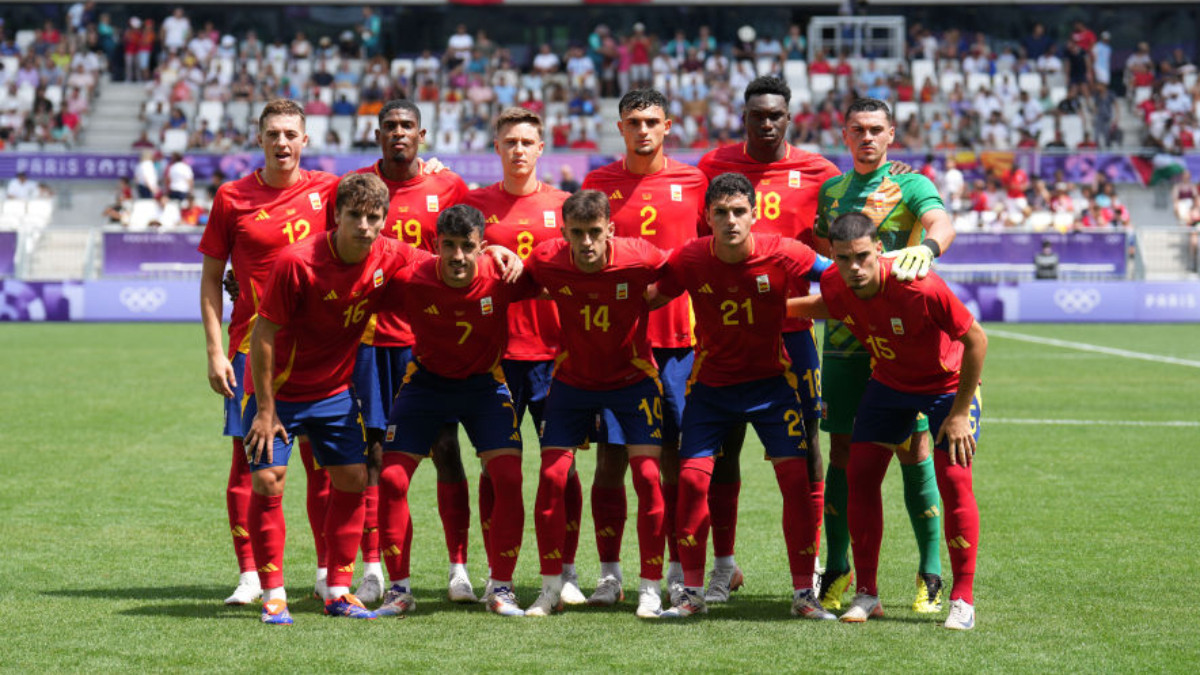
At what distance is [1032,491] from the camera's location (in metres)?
10.5

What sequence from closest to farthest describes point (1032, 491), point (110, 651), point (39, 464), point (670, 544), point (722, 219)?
point (110, 651) < point (722, 219) < point (670, 544) < point (1032, 491) < point (39, 464)

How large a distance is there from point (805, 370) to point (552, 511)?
1445 mm

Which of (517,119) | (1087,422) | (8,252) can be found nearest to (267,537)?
(517,119)

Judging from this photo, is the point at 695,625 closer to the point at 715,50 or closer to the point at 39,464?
the point at 39,464

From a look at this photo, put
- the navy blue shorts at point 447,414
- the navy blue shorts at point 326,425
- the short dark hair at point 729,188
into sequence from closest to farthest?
1. the short dark hair at point 729,188
2. the navy blue shorts at point 326,425
3. the navy blue shorts at point 447,414

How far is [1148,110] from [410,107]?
31615mm

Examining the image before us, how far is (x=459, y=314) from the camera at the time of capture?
696cm

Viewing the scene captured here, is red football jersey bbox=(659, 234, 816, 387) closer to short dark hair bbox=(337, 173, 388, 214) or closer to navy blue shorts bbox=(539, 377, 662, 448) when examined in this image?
navy blue shorts bbox=(539, 377, 662, 448)

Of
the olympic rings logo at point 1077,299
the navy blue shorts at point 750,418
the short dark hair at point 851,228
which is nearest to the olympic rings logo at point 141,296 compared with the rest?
the olympic rings logo at point 1077,299

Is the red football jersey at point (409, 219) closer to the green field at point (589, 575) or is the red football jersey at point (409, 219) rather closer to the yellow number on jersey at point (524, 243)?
the yellow number on jersey at point (524, 243)

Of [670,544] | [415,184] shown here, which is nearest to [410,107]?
[415,184]

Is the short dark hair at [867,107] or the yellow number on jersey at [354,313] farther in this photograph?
the short dark hair at [867,107]

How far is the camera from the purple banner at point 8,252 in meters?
26.9

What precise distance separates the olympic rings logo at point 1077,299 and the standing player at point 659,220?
21745 mm
